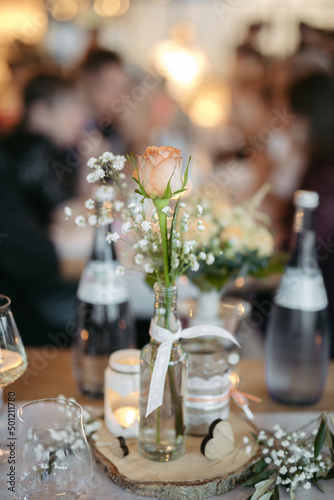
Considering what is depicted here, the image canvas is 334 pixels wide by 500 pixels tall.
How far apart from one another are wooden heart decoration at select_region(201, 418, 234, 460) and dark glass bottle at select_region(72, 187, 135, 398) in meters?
0.29

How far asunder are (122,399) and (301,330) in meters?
0.38

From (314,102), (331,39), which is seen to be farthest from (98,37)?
(314,102)

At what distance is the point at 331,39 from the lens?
14.8ft

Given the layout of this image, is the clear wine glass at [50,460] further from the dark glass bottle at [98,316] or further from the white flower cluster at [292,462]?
the dark glass bottle at [98,316]

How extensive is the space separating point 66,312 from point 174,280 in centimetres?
157

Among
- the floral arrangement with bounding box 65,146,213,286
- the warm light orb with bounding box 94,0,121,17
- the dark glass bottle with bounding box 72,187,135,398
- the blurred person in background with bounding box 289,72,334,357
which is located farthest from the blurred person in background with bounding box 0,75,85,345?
the warm light orb with bounding box 94,0,121,17

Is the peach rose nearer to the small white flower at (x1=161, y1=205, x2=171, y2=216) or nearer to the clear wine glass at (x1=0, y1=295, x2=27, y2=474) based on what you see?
the small white flower at (x1=161, y1=205, x2=171, y2=216)

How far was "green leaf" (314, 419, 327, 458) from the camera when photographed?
A: 767mm

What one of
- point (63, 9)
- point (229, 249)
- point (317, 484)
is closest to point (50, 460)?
point (317, 484)

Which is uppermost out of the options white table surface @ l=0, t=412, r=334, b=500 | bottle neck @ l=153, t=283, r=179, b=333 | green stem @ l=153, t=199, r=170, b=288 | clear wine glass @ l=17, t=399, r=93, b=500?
green stem @ l=153, t=199, r=170, b=288

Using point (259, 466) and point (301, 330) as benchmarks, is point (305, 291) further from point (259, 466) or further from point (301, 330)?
point (259, 466)

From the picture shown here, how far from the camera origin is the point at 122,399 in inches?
33.6

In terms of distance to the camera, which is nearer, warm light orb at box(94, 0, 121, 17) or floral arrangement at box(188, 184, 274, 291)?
floral arrangement at box(188, 184, 274, 291)

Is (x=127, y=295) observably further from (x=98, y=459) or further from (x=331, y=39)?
(x=331, y=39)
